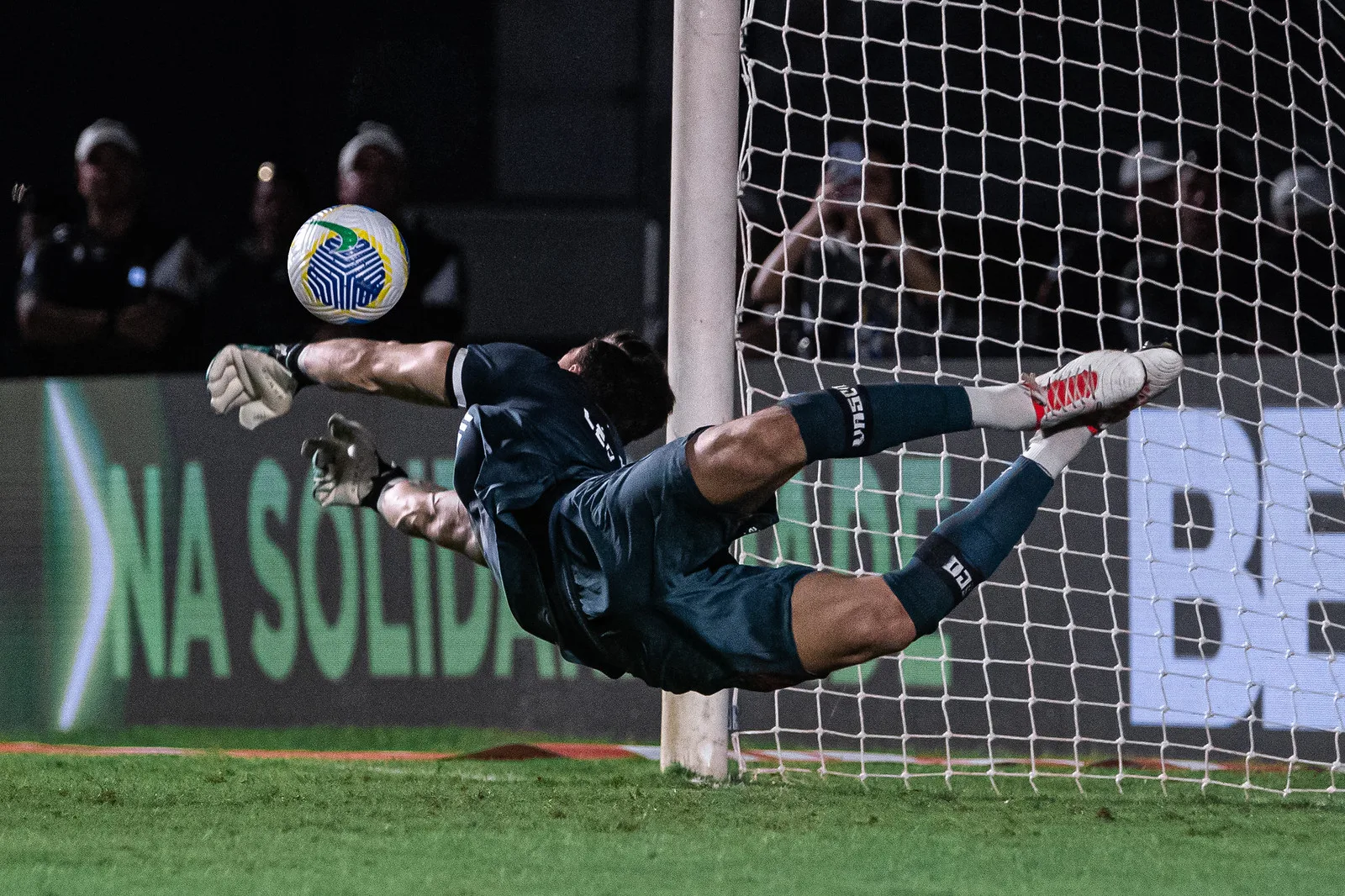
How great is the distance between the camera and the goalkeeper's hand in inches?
174

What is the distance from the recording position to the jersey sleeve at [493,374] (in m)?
3.65

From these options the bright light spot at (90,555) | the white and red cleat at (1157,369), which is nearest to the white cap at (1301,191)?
the white and red cleat at (1157,369)

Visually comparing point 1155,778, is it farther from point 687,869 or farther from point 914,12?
point 914,12

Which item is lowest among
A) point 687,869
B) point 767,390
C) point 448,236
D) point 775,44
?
point 687,869

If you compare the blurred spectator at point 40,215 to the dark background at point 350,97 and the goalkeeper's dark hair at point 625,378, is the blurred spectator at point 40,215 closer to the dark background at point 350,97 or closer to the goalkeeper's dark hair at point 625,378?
the dark background at point 350,97

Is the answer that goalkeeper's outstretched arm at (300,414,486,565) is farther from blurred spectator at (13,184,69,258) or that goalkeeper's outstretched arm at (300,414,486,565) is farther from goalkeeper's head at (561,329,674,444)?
blurred spectator at (13,184,69,258)

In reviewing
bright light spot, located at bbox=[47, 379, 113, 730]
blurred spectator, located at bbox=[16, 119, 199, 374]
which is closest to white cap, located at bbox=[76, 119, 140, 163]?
blurred spectator, located at bbox=[16, 119, 199, 374]

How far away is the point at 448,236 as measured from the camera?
751cm

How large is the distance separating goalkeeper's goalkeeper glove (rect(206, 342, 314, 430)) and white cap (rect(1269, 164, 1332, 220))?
376cm

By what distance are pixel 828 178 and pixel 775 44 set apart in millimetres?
1990

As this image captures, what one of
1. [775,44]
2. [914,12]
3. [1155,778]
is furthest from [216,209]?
[1155,778]

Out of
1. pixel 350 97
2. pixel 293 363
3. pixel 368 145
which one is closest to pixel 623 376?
pixel 293 363

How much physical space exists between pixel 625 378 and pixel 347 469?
3.03 ft

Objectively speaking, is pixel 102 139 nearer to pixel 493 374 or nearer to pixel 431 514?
pixel 431 514
